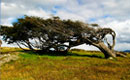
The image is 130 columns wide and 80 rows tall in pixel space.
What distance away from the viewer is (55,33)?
94.8 ft

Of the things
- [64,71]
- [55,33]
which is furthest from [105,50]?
[64,71]

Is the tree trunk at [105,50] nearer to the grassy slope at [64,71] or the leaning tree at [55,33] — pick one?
the leaning tree at [55,33]

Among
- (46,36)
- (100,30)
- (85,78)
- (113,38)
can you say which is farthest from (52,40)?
(85,78)

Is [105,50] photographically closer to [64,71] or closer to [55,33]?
[55,33]

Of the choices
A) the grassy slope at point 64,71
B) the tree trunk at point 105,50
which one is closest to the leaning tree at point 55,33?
the tree trunk at point 105,50

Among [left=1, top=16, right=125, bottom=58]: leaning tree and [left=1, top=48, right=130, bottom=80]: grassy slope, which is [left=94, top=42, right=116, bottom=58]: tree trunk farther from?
[left=1, top=48, right=130, bottom=80]: grassy slope

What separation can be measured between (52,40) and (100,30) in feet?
31.9

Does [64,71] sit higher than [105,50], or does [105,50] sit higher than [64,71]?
[64,71]

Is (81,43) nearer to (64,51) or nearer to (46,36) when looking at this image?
(64,51)

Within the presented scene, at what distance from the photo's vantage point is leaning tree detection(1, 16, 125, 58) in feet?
92.2

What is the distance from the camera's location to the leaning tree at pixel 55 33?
2809 centimetres

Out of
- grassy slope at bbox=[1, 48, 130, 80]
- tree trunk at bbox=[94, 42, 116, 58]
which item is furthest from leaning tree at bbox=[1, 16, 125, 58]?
grassy slope at bbox=[1, 48, 130, 80]

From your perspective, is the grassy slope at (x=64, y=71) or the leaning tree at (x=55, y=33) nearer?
the grassy slope at (x=64, y=71)

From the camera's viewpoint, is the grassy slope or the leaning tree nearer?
the grassy slope
